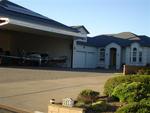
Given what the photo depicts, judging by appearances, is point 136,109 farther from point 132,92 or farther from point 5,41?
point 5,41

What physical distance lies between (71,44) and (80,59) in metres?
2.49

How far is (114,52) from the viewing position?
4956 centimetres

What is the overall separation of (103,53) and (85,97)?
3650 centimetres

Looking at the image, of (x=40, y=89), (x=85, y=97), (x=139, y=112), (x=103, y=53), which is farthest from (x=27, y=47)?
(x=139, y=112)

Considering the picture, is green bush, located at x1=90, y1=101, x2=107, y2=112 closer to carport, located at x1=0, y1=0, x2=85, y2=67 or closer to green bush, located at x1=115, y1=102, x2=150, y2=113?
green bush, located at x1=115, y1=102, x2=150, y2=113

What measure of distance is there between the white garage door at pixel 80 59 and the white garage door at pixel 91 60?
4.17 feet

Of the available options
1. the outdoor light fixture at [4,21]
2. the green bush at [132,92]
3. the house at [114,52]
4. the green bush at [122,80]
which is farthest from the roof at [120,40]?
the green bush at [132,92]

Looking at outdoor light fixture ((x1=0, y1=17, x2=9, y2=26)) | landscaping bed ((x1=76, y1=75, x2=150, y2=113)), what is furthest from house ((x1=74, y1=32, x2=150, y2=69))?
landscaping bed ((x1=76, y1=75, x2=150, y2=113))

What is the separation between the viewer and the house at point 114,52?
47.3 m

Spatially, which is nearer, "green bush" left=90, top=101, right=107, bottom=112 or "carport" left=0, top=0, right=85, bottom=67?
"green bush" left=90, top=101, right=107, bottom=112

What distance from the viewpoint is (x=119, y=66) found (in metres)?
48.7

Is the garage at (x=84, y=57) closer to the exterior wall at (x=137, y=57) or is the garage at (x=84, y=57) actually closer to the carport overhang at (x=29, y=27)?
the carport overhang at (x=29, y=27)

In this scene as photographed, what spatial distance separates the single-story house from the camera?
126 ft

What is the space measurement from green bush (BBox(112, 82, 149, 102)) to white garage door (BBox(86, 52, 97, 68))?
3320cm
